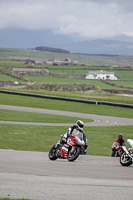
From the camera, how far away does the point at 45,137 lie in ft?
107

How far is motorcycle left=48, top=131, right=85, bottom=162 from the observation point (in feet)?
58.6

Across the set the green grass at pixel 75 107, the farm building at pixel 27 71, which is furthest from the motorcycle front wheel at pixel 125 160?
the farm building at pixel 27 71

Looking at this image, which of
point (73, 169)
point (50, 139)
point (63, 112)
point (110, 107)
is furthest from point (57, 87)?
point (73, 169)

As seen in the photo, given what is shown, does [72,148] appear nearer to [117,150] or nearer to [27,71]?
[117,150]

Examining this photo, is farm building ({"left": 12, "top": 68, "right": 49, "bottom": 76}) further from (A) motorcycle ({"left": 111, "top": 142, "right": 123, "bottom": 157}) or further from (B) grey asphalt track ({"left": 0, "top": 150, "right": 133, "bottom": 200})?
(B) grey asphalt track ({"left": 0, "top": 150, "right": 133, "bottom": 200})

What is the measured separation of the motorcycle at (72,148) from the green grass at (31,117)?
2567 cm

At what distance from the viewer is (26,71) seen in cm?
19338

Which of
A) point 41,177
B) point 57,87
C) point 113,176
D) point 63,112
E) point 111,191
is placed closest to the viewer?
point 111,191

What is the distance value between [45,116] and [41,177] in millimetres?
35921

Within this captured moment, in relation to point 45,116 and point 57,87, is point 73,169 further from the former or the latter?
point 57,87

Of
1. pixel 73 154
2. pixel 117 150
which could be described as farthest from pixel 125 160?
pixel 117 150

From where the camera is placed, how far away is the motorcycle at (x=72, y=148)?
17.9 meters

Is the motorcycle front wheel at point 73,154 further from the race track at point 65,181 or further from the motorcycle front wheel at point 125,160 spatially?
the motorcycle front wheel at point 125,160

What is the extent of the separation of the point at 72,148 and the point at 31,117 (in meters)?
29.4
